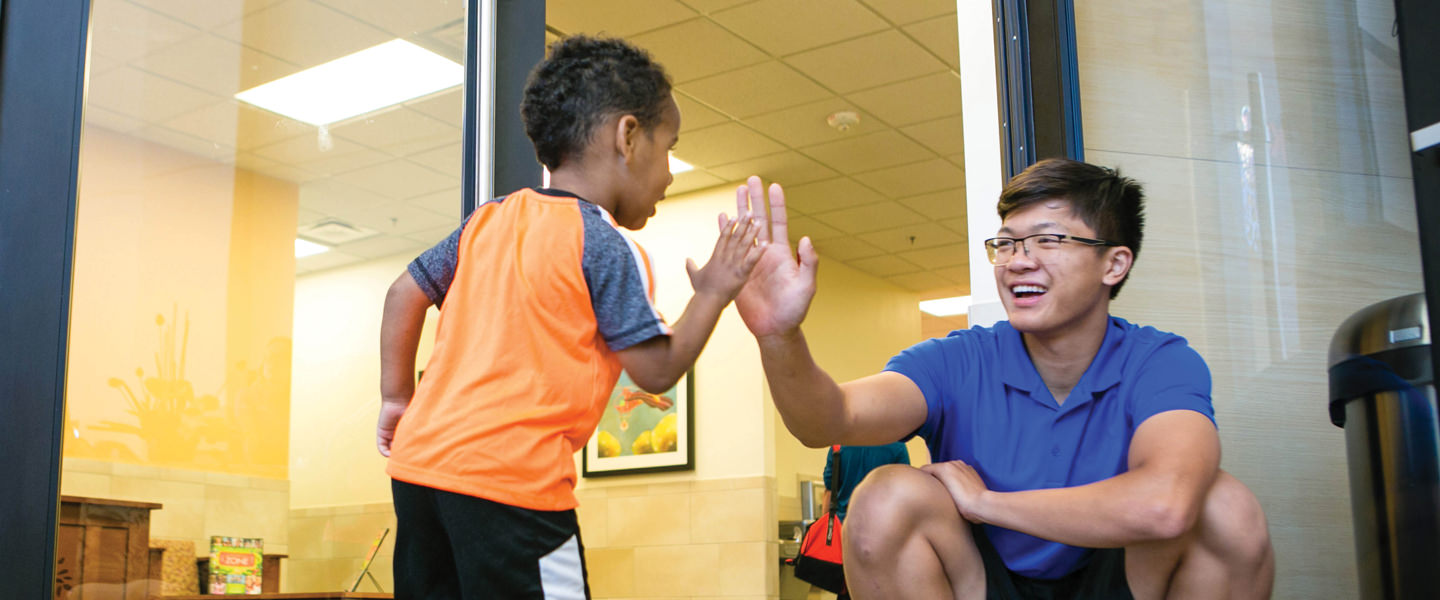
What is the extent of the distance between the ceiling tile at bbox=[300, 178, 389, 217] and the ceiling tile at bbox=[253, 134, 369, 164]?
0.21 feet

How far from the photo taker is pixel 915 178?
287 inches

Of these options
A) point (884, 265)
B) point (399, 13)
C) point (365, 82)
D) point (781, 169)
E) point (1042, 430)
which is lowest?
point (1042, 430)

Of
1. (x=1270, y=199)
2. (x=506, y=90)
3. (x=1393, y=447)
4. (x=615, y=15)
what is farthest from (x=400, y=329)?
(x=615, y=15)

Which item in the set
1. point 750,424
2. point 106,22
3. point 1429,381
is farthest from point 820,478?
point 106,22

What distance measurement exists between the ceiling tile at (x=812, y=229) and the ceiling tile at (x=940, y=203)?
668mm

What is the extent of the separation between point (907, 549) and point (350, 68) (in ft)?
5.94

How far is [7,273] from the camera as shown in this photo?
1762mm

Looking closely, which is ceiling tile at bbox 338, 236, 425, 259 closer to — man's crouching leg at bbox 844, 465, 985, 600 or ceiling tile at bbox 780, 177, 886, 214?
man's crouching leg at bbox 844, 465, 985, 600

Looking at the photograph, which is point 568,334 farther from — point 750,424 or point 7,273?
point 750,424

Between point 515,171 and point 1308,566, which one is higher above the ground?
point 515,171

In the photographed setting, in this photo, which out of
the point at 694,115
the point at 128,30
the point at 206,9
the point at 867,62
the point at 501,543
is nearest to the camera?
the point at 501,543

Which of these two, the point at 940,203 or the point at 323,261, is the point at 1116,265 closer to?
the point at 323,261

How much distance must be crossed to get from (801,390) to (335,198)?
5.11ft

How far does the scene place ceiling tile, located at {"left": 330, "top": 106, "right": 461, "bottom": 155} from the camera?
2.76 metres
